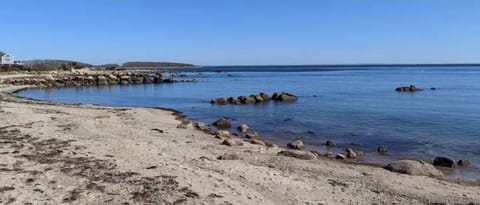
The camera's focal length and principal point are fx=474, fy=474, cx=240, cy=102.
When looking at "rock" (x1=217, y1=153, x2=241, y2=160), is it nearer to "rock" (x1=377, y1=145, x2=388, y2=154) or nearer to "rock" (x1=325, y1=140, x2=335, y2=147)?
"rock" (x1=325, y1=140, x2=335, y2=147)

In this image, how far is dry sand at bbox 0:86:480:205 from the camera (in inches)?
422

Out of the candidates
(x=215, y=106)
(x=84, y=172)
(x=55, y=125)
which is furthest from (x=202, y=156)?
(x=215, y=106)

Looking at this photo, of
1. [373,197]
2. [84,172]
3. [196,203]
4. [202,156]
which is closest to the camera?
[196,203]

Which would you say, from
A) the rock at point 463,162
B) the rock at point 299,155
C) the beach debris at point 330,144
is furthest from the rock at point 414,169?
the beach debris at point 330,144

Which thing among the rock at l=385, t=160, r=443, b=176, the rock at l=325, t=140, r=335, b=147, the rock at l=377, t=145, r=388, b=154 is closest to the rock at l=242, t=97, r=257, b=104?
the rock at l=325, t=140, r=335, b=147

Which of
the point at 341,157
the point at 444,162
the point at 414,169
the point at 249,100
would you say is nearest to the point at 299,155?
the point at 341,157

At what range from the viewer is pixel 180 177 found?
12250 mm

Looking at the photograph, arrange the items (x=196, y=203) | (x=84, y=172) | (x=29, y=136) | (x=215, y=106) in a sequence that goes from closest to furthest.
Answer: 1. (x=196, y=203)
2. (x=84, y=172)
3. (x=29, y=136)
4. (x=215, y=106)

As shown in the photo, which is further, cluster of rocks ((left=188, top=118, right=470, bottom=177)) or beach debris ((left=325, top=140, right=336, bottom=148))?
beach debris ((left=325, top=140, right=336, bottom=148))

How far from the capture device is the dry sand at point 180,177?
10711 mm

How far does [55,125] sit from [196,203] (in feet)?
47.5

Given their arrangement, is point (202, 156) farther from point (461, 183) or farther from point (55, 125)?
point (55, 125)

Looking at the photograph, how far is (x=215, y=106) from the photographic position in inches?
1629

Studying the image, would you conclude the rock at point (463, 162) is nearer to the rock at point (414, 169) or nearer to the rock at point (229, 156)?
the rock at point (414, 169)
